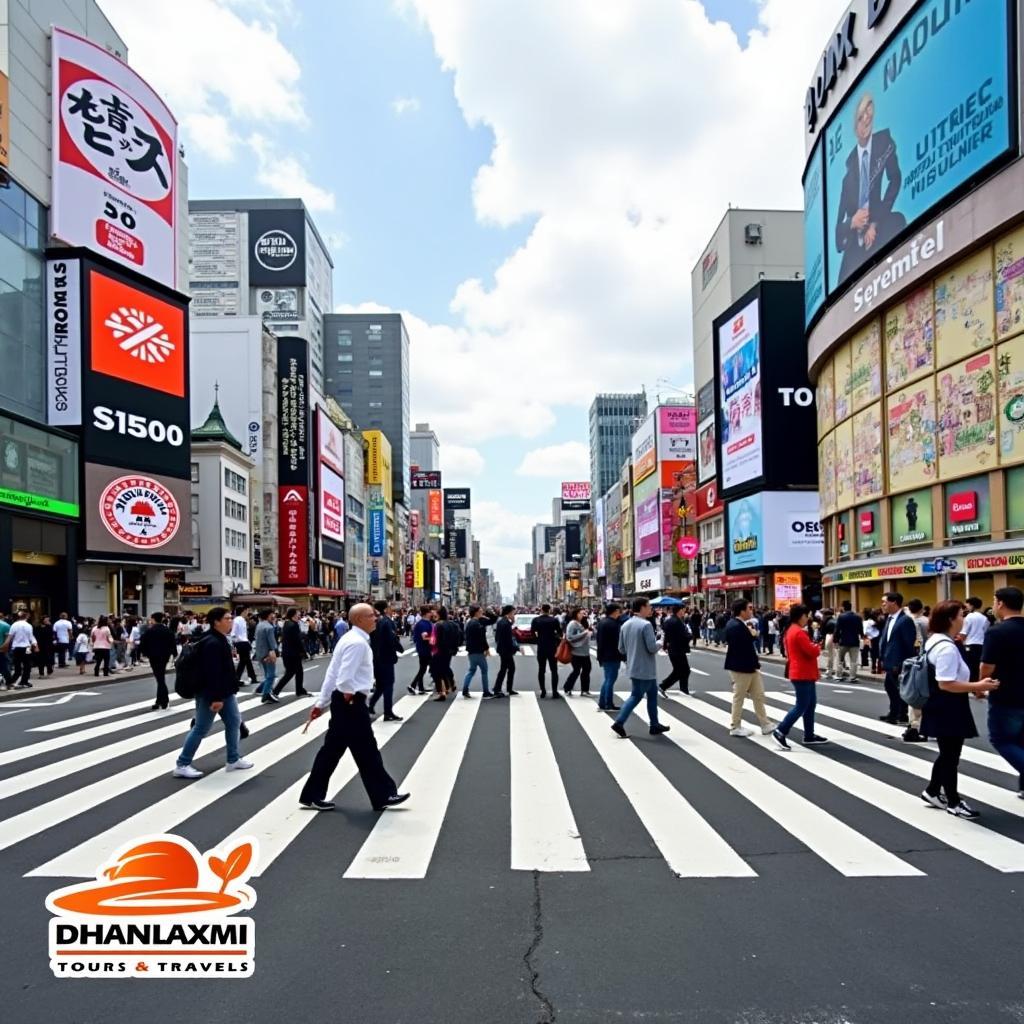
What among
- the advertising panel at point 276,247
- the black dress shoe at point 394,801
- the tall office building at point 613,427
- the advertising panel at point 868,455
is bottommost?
the black dress shoe at point 394,801

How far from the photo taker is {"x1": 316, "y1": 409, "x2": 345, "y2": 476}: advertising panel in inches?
2997

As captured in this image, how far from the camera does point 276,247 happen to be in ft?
353

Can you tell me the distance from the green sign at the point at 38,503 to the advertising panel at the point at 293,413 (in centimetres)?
3380

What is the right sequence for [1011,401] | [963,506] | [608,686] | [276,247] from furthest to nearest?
[276,247], [963,506], [1011,401], [608,686]

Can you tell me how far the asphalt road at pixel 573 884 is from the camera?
396 cm

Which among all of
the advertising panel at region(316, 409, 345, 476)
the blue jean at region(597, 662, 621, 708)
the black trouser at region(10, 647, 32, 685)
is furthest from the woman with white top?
the advertising panel at region(316, 409, 345, 476)

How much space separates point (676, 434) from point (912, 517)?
59540 millimetres

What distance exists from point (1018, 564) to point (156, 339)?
1450 inches

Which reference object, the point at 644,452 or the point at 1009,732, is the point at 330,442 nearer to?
the point at 644,452

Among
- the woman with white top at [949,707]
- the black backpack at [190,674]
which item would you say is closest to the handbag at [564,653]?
the black backpack at [190,674]

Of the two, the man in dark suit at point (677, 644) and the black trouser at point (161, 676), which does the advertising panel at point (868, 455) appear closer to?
the man in dark suit at point (677, 644)

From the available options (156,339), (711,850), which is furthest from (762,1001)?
(156,339)

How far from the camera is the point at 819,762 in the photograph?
9.53 metres

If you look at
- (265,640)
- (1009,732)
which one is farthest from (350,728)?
(265,640)
